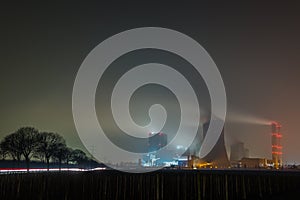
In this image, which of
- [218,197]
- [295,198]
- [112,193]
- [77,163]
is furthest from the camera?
[77,163]

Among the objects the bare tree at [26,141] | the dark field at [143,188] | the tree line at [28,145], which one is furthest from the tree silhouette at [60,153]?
the dark field at [143,188]

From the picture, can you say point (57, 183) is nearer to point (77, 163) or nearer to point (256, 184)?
point (256, 184)

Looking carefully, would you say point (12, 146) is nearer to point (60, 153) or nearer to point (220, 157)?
point (60, 153)

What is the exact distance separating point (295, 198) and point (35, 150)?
80.6m

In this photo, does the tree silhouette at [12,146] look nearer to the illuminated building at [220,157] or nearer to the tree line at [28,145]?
the tree line at [28,145]

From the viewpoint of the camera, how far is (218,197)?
6191cm

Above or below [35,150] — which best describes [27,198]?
below

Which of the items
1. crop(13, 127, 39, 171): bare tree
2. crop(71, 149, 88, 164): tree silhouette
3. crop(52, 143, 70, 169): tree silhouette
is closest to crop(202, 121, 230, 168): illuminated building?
crop(71, 149, 88, 164): tree silhouette

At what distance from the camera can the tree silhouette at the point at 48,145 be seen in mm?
108812

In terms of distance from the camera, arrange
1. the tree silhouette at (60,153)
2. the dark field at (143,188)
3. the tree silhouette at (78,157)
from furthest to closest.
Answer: the tree silhouette at (78,157)
the tree silhouette at (60,153)
the dark field at (143,188)

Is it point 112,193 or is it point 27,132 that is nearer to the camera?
point 112,193

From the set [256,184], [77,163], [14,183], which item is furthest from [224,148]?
[14,183]

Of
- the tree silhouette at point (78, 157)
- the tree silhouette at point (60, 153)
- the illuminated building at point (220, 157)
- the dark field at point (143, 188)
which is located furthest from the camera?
the illuminated building at point (220, 157)

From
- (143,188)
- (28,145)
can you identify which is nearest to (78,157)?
(28,145)
